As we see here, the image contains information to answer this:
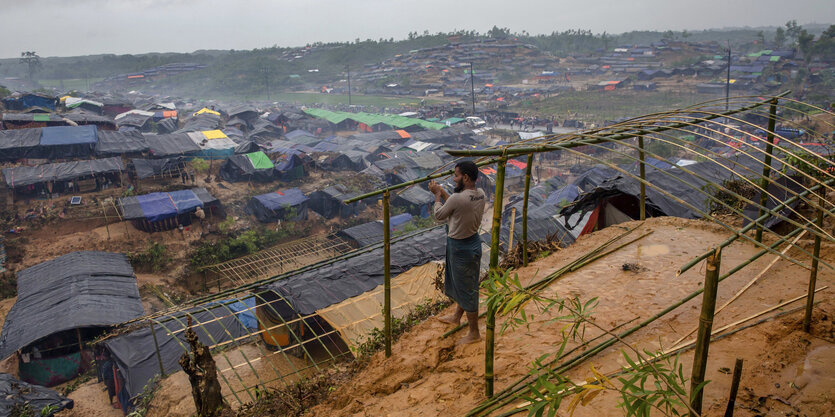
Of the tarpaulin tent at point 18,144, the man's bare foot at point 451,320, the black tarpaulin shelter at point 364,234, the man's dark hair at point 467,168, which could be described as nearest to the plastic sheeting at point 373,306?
the man's bare foot at point 451,320

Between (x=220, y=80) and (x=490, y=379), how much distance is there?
240 ft

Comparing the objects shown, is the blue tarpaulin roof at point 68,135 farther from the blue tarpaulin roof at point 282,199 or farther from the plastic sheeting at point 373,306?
the plastic sheeting at point 373,306

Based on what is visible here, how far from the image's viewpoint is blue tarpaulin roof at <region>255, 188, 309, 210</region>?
66.2 ft

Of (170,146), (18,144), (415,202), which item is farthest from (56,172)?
(415,202)

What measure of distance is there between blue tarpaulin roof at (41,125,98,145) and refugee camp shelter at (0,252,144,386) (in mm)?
11672

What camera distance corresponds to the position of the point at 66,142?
2220cm

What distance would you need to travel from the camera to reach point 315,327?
827 cm

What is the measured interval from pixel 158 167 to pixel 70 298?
37.7 feet

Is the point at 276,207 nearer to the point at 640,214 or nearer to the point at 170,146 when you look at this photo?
the point at 170,146

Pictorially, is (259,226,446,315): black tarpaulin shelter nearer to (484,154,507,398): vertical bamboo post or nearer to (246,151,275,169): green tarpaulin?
(484,154,507,398): vertical bamboo post

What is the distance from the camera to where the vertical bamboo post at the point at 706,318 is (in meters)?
1.95

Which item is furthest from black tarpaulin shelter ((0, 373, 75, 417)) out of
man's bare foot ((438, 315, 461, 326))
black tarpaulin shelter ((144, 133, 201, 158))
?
black tarpaulin shelter ((144, 133, 201, 158))

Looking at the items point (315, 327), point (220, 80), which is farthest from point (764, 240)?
point (220, 80)

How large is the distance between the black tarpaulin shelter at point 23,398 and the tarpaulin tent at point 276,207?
38.1 feet
